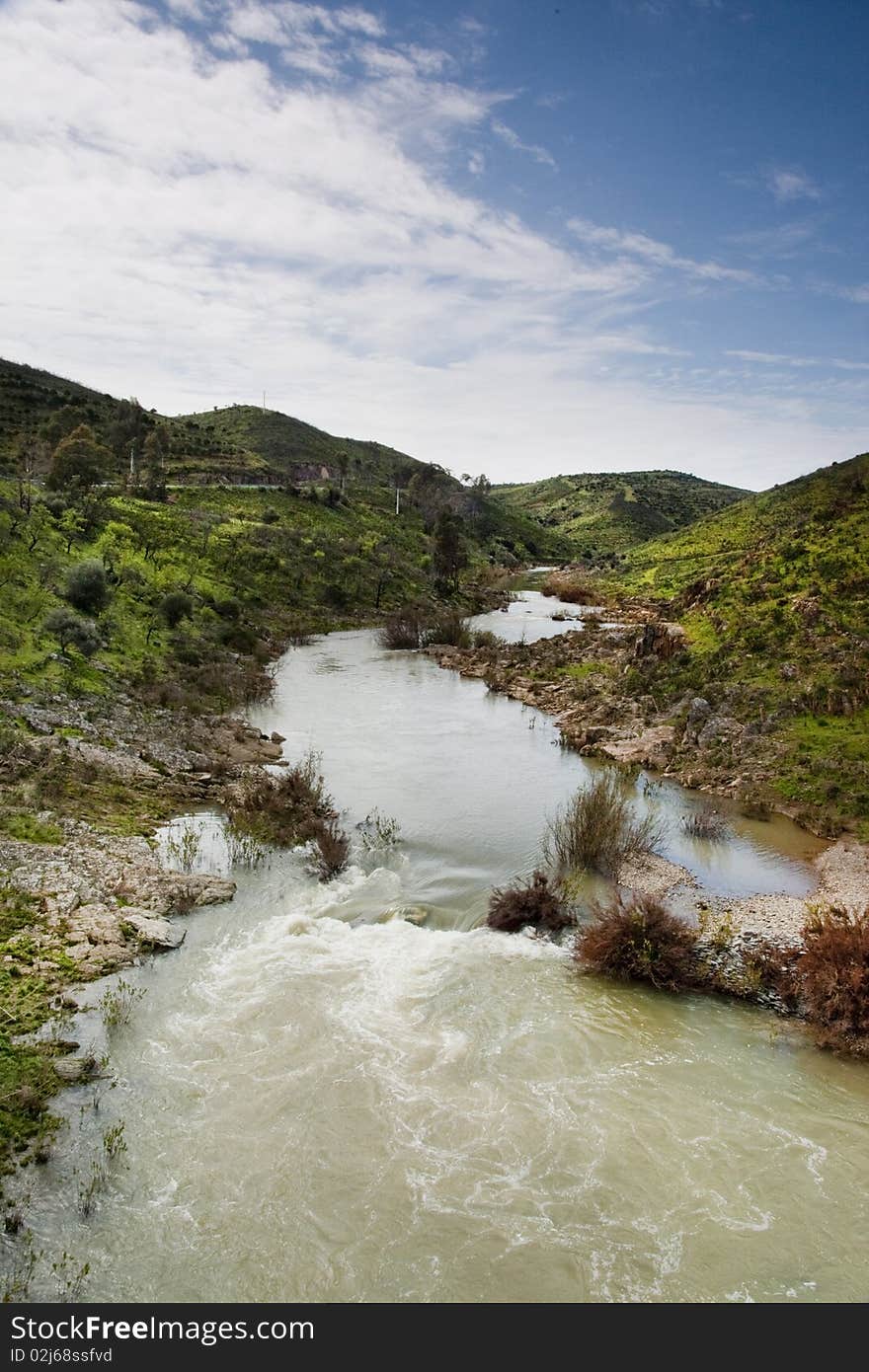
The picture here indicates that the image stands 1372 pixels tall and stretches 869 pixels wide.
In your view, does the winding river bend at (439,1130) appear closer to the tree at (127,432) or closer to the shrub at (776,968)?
the shrub at (776,968)

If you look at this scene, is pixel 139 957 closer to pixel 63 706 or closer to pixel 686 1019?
pixel 686 1019

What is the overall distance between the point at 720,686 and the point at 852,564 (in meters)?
11.5

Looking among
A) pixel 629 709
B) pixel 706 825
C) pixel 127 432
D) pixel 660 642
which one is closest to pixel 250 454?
pixel 127 432

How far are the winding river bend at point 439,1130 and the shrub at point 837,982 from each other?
1.54 ft

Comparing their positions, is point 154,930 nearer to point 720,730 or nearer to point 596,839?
point 596,839

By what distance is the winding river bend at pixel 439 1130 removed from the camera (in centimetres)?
766

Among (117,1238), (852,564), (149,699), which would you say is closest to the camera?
(117,1238)

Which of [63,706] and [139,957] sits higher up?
[63,706]

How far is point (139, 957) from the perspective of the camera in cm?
1255

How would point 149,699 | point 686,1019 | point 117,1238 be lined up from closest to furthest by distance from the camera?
point 117,1238
point 686,1019
point 149,699

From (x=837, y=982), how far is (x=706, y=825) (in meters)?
8.53

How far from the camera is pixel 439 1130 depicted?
9.49 m

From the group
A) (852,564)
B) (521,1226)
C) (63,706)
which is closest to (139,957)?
(521,1226)
